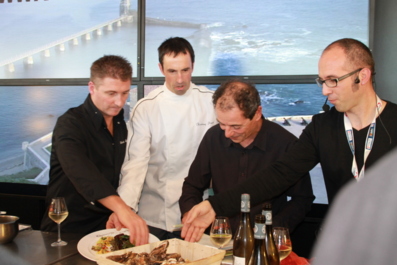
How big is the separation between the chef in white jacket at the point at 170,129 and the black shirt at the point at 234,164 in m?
0.28

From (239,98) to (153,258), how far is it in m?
1.12

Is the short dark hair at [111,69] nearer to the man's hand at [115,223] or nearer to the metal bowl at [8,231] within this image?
the man's hand at [115,223]

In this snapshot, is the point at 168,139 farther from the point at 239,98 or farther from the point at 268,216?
the point at 268,216

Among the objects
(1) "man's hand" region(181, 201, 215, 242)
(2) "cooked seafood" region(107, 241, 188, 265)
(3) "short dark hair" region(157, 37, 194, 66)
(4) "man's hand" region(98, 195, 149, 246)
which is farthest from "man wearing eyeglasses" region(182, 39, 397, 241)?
(3) "short dark hair" region(157, 37, 194, 66)

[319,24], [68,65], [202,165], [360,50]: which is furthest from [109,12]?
[360,50]

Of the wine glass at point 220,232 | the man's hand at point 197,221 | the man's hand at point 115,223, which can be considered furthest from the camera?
the man's hand at point 115,223

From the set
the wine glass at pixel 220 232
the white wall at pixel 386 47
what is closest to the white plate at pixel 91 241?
the wine glass at pixel 220 232

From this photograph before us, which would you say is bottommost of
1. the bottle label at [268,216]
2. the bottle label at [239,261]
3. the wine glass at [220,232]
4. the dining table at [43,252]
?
the dining table at [43,252]

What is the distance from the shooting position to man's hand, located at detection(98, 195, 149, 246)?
75.2 inches

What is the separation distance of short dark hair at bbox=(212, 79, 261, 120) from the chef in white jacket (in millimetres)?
425

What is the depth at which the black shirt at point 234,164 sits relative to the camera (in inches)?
96.6

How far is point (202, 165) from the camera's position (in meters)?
2.61

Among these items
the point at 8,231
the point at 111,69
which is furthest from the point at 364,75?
the point at 8,231

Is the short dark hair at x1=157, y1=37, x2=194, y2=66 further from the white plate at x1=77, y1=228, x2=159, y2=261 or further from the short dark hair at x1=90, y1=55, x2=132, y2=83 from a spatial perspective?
the white plate at x1=77, y1=228, x2=159, y2=261
